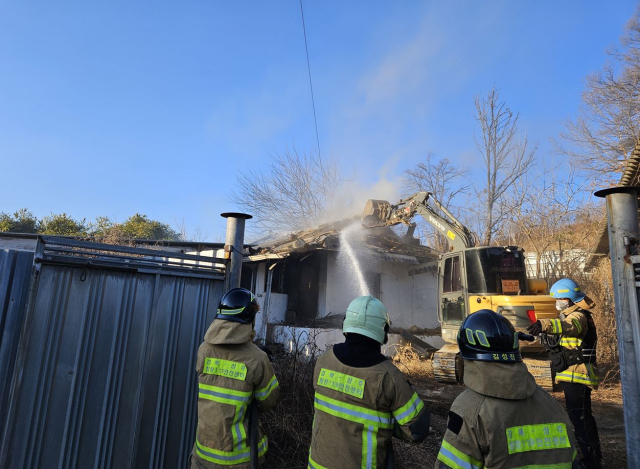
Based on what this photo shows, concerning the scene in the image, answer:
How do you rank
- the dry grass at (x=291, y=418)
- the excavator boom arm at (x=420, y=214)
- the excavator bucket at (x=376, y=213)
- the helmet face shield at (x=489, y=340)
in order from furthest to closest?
the excavator bucket at (x=376, y=213) → the excavator boom arm at (x=420, y=214) → the dry grass at (x=291, y=418) → the helmet face shield at (x=489, y=340)

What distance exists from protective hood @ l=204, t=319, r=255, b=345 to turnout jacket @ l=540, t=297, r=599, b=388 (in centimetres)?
348

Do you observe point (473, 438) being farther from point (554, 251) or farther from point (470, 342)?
point (554, 251)

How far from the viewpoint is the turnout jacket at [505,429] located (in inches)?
63.1

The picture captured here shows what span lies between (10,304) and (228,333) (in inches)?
62.1

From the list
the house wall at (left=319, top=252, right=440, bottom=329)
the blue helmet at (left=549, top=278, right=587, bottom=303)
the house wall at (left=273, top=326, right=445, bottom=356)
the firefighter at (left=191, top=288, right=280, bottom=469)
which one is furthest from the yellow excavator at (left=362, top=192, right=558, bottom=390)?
the firefighter at (left=191, top=288, right=280, bottom=469)

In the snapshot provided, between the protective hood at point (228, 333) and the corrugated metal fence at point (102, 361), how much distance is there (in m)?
0.84

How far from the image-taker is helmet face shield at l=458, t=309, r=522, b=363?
171 centimetres

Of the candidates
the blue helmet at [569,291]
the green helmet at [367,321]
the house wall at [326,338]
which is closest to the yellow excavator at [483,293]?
the blue helmet at [569,291]

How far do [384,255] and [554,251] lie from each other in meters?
6.86

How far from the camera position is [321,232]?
521 inches

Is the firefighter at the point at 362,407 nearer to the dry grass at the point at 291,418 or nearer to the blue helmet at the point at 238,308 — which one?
the blue helmet at the point at 238,308

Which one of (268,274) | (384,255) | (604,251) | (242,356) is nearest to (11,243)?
(268,274)

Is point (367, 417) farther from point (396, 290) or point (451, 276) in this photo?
point (396, 290)

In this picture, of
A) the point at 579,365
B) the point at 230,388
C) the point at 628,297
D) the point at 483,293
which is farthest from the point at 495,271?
the point at 230,388
